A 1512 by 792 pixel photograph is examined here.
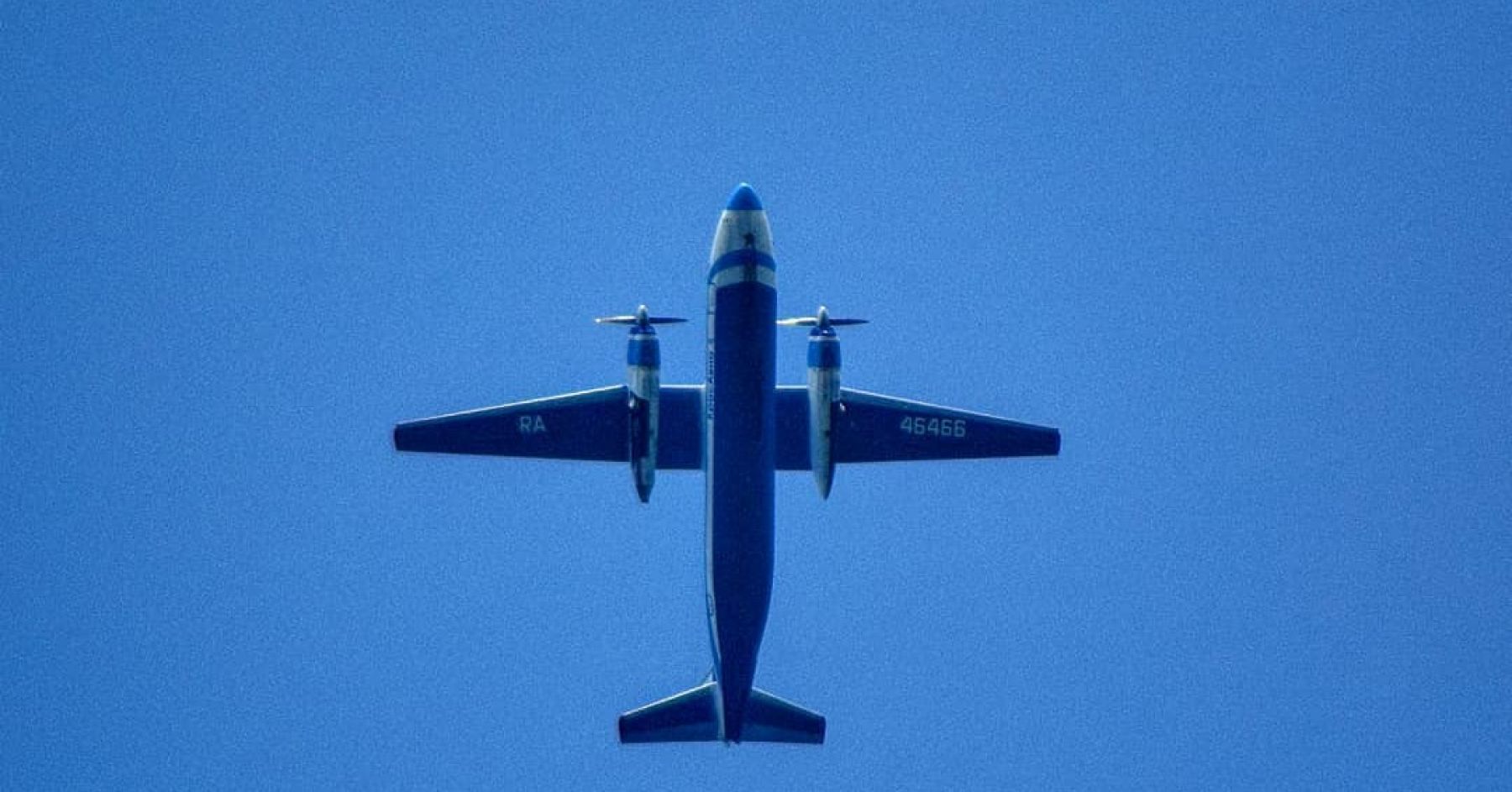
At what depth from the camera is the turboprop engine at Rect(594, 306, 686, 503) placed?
38719 mm

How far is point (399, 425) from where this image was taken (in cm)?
3900

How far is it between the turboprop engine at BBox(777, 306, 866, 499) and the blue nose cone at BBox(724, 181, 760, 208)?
3.01 metres

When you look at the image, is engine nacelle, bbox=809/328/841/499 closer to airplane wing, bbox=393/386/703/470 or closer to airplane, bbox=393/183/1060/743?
airplane, bbox=393/183/1060/743

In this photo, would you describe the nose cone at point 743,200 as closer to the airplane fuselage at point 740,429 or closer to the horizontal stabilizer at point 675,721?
the airplane fuselage at point 740,429

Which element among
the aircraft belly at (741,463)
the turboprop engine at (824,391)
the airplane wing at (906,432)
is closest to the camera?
the aircraft belly at (741,463)

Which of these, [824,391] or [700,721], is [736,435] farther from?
[700,721]

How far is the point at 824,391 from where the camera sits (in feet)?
126

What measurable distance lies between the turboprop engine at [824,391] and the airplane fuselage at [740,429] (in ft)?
6.82

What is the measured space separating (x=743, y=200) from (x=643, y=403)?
568 cm

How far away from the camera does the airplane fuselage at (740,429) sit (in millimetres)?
36062

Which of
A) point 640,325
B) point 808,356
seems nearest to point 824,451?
point 808,356

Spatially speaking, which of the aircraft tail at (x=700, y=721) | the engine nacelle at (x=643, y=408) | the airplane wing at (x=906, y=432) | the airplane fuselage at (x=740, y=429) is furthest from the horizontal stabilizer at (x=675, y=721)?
the airplane wing at (x=906, y=432)

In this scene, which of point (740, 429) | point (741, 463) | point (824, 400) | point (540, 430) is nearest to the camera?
A: point (740, 429)

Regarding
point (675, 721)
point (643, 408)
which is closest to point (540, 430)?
point (643, 408)
